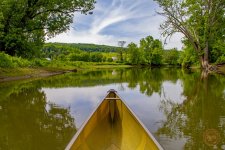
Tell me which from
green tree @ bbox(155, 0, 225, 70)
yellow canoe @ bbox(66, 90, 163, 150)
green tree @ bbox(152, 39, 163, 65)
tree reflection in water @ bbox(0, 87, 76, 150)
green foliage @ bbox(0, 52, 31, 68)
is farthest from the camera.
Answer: green tree @ bbox(152, 39, 163, 65)

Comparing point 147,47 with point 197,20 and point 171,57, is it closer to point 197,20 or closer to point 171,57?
point 171,57

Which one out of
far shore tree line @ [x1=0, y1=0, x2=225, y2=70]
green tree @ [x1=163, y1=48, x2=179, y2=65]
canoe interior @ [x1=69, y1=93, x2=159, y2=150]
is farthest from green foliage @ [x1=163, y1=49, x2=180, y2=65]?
canoe interior @ [x1=69, y1=93, x2=159, y2=150]

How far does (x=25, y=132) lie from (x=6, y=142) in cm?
91

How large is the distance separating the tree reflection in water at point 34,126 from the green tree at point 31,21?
730 inches

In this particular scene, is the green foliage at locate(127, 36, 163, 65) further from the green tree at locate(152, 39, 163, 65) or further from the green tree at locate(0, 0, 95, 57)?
the green tree at locate(0, 0, 95, 57)

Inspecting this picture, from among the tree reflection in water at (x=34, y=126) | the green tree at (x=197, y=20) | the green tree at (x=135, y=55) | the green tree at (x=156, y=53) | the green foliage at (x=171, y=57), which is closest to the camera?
the tree reflection in water at (x=34, y=126)

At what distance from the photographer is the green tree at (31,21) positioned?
97.2ft

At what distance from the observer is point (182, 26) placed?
4575cm

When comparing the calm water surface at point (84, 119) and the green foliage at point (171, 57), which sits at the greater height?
the green foliage at point (171, 57)

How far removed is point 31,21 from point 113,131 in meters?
27.7

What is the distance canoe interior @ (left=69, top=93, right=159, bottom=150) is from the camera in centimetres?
481

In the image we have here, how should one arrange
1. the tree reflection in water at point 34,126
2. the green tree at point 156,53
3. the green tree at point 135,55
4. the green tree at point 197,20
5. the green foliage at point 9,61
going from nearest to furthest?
the tree reflection in water at point 34,126 < the green foliage at point 9,61 < the green tree at point 197,20 < the green tree at point 156,53 < the green tree at point 135,55

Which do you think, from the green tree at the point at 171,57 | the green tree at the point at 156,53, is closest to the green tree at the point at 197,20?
the green tree at the point at 156,53

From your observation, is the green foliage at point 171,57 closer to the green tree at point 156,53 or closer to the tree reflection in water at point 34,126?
the green tree at point 156,53
